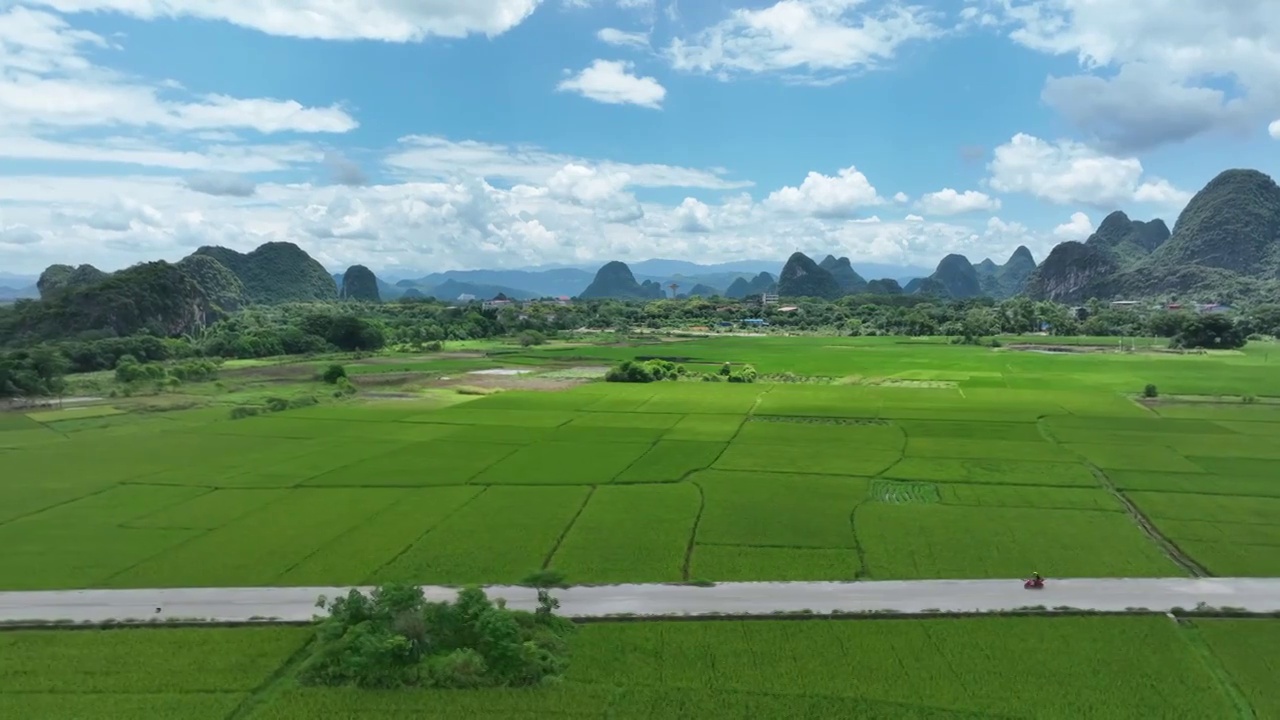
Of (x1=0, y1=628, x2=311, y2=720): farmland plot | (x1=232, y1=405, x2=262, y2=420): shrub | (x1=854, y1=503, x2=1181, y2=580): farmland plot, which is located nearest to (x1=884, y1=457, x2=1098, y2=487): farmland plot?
(x1=854, y1=503, x2=1181, y2=580): farmland plot

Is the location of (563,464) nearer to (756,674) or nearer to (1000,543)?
(1000,543)

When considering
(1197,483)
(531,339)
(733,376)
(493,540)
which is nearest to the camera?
(493,540)

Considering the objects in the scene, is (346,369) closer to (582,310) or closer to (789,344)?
(789,344)

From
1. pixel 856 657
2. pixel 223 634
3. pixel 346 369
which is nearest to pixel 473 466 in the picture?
pixel 223 634

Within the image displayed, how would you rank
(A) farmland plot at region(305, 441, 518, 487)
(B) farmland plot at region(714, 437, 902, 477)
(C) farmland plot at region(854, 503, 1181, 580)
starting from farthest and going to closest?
(B) farmland plot at region(714, 437, 902, 477), (A) farmland plot at region(305, 441, 518, 487), (C) farmland plot at region(854, 503, 1181, 580)

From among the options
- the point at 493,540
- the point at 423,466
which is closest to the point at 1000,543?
the point at 493,540

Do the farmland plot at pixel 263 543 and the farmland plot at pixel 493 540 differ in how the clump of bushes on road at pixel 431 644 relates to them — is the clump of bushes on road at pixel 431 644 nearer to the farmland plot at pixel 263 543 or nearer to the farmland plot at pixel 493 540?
the farmland plot at pixel 493 540

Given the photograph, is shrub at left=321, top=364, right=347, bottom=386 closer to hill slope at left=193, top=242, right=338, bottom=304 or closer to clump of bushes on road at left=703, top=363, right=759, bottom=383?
clump of bushes on road at left=703, top=363, right=759, bottom=383
